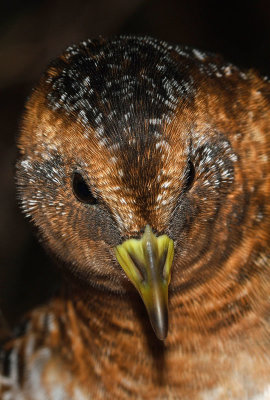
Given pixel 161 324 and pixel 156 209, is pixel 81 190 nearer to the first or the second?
pixel 156 209

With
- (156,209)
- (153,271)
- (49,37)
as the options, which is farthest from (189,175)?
(49,37)

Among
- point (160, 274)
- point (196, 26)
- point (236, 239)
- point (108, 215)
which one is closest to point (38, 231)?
point (108, 215)

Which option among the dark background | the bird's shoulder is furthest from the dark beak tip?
the dark background

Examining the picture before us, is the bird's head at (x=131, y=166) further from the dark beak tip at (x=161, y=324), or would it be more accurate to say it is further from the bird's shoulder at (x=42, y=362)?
the bird's shoulder at (x=42, y=362)

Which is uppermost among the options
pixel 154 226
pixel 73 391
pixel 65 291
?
pixel 154 226

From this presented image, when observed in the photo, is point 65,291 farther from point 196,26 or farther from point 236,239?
point 196,26

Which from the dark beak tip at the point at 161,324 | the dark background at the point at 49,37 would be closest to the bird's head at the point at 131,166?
the dark beak tip at the point at 161,324

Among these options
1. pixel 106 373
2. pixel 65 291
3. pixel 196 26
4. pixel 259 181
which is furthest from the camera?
pixel 196 26
